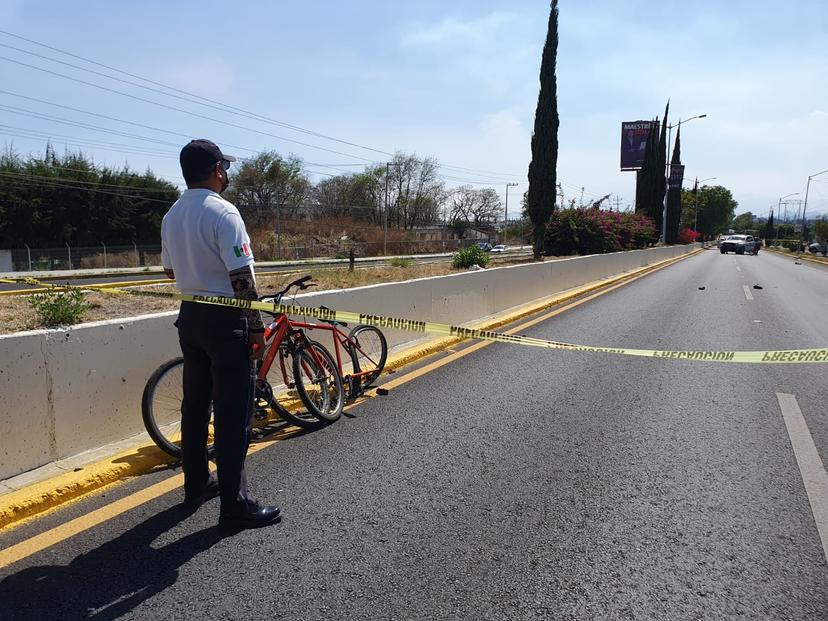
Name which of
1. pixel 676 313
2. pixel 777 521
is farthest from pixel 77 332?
pixel 676 313

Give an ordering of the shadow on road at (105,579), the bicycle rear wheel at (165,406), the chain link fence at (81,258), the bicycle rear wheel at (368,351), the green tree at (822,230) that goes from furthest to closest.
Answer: the green tree at (822,230), the chain link fence at (81,258), the bicycle rear wheel at (368,351), the bicycle rear wheel at (165,406), the shadow on road at (105,579)

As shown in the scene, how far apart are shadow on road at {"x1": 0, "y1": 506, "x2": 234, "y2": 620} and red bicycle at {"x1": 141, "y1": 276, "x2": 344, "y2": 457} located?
1064 millimetres

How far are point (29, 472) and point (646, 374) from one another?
245 inches

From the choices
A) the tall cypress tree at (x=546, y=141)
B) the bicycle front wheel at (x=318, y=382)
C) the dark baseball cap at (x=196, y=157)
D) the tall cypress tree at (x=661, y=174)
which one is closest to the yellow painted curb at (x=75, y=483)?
the bicycle front wheel at (x=318, y=382)

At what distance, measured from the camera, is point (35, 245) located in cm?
4044

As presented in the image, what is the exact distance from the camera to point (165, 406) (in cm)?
434

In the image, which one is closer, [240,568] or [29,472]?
[240,568]

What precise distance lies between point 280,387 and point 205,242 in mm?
2600

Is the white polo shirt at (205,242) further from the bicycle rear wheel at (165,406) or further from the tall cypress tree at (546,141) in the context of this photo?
the tall cypress tree at (546,141)

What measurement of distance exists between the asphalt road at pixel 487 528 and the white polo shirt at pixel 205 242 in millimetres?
1359

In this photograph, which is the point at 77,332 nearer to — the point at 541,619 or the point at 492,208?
the point at 541,619

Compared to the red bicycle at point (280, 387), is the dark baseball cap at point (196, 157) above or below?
above

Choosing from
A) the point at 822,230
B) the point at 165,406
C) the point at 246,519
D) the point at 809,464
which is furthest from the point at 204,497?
the point at 822,230

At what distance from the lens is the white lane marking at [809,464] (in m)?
3.59
